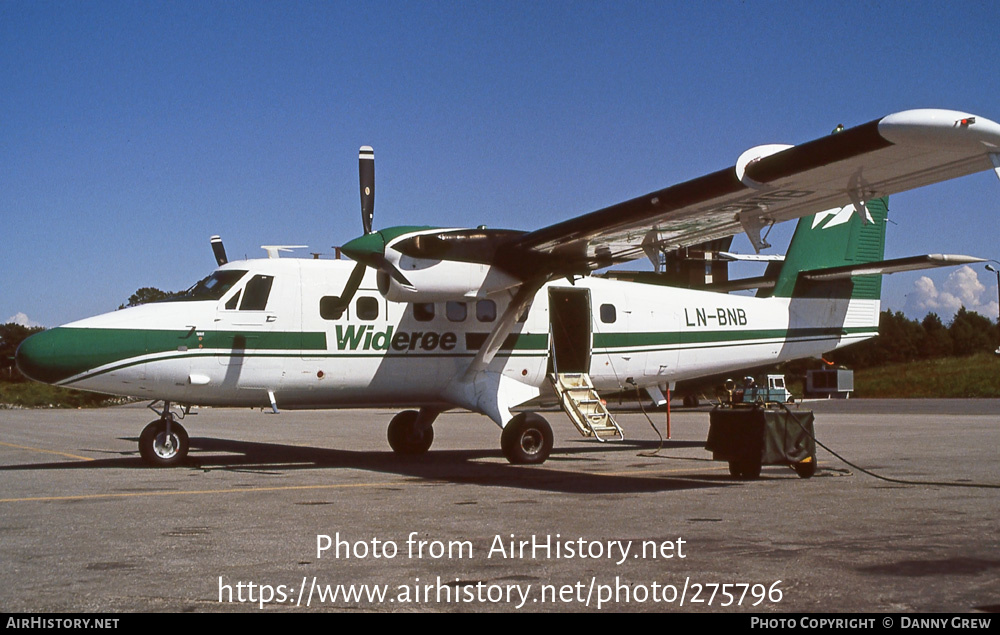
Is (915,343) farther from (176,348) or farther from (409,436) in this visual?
(176,348)

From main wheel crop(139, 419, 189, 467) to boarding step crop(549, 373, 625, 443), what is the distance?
19.9 feet

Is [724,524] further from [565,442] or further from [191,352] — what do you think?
[565,442]

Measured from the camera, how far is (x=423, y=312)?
1463cm

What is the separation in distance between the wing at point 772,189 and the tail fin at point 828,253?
4.42m

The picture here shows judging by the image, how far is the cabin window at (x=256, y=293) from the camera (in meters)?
13.6

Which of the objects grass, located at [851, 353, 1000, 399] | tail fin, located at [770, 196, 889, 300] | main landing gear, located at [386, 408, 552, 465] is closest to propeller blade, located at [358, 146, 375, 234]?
main landing gear, located at [386, 408, 552, 465]

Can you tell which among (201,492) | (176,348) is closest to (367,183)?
(176,348)

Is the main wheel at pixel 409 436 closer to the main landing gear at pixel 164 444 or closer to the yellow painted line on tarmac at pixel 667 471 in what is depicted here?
the main landing gear at pixel 164 444

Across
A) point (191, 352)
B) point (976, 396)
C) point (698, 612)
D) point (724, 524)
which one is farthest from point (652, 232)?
point (976, 396)

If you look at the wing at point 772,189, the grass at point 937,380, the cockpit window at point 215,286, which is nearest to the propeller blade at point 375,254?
the wing at point 772,189

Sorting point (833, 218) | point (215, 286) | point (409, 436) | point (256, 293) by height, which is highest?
point (833, 218)

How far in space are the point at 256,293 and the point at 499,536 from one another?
7730mm

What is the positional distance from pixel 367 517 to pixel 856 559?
14.4ft

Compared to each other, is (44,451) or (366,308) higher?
(366,308)
